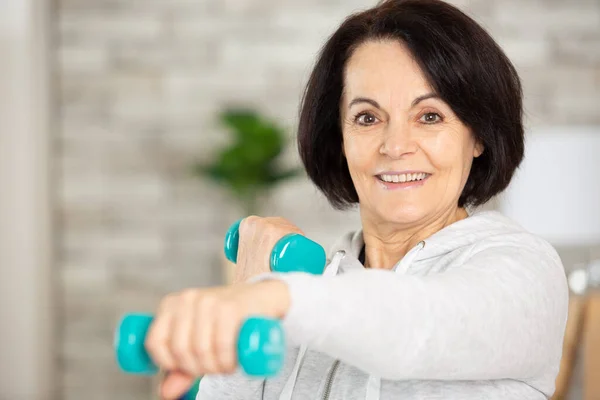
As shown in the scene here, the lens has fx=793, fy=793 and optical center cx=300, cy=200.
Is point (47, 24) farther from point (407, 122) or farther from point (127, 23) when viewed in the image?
point (407, 122)

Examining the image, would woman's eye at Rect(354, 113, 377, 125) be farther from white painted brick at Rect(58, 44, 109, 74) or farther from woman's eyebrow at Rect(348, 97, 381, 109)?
white painted brick at Rect(58, 44, 109, 74)

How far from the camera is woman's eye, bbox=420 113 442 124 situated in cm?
Result: 118

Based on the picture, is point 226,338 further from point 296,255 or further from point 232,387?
point 232,387

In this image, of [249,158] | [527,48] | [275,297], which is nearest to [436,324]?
[275,297]

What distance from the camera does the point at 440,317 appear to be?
0.74m

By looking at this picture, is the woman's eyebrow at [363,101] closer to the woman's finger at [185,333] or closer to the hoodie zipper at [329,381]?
the hoodie zipper at [329,381]

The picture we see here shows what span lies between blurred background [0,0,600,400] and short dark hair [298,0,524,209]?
3019 millimetres

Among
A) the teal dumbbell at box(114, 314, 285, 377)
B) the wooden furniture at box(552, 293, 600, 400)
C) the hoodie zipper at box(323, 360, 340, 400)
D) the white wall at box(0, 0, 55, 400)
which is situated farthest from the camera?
the white wall at box(0, 0, 55, 400)

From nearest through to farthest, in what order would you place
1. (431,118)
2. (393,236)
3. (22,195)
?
(431,118) < (393,236) < (22,195)

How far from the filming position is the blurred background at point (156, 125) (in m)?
4.55

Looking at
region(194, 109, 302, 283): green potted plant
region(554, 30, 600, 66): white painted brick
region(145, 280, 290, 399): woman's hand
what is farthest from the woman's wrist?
region(554, 30, 600, 66): white painted brick

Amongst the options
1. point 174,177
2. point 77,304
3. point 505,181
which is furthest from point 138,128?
point 505,181

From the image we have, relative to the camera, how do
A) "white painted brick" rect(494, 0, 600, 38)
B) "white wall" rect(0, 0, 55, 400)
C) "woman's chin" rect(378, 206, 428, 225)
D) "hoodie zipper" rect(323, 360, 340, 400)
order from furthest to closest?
"white painted brick" rect(494, 0, 600, 38) → "white wall" rect(0, 0, 55, 400) → "woman's chin" rect(378, 206, 428, 225) → "hoodie zipper" rect(323, 360, 340, 400)

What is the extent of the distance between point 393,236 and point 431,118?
22 centimetres
